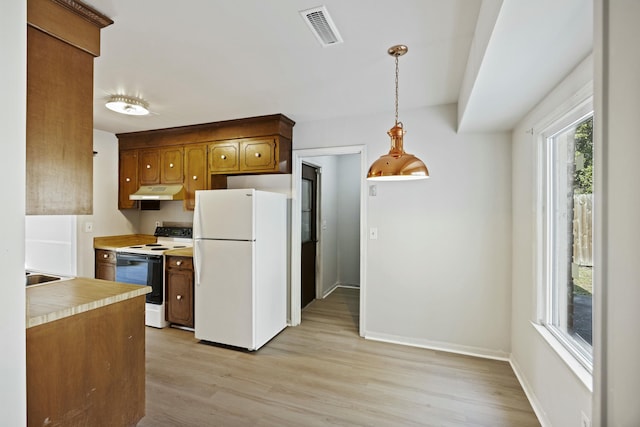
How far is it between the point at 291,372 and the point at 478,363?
1.72 metres

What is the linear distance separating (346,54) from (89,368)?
93.3 inches

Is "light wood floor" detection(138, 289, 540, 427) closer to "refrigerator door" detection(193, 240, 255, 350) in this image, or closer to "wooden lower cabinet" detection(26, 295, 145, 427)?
"refrigerator door" detection(193, 240, 255, 350)

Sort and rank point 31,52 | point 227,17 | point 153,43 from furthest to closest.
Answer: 1. point 153,43
2. point 227,17
3. point 31,52

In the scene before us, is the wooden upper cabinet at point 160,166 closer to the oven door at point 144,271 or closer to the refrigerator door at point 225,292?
the oven door at point 144,271

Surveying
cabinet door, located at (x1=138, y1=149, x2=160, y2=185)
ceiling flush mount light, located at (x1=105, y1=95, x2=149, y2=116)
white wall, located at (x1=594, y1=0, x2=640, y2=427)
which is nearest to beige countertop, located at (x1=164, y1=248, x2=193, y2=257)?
cabinet door, located at (x1=138, y1=149, x2=160, y2=185)

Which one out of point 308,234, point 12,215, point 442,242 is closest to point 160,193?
point 308,234

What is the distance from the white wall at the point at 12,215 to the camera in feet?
3.25

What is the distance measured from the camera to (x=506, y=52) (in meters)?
1.42

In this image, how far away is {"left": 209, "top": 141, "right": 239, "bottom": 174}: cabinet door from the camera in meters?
3.54

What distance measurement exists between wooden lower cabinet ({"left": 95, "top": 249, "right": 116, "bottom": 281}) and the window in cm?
456

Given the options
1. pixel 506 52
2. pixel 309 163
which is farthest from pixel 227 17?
pixel 309 163

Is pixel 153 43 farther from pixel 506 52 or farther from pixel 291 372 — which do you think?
pixel 291 372

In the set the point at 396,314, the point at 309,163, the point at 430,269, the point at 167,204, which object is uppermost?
the point at 309,163

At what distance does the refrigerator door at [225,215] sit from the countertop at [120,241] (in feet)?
5.26
